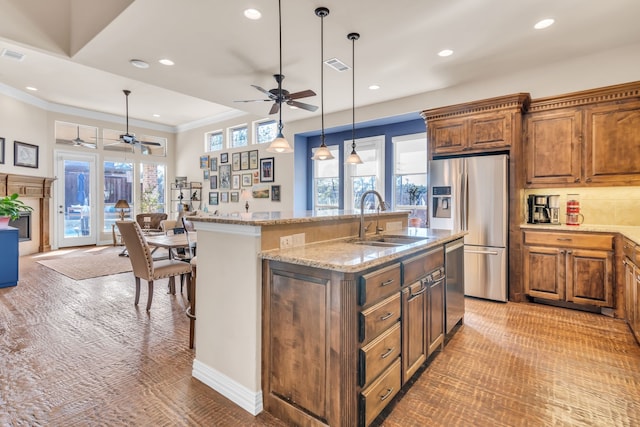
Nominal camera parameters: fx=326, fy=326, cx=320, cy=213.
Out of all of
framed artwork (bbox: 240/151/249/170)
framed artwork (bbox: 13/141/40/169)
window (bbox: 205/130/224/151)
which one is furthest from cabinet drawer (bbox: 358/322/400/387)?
framed artwork (bbox: 13/141/40/169)

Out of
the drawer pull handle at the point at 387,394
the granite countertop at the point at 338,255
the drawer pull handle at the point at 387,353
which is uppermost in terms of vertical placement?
the granite countertop at the point at 338,255

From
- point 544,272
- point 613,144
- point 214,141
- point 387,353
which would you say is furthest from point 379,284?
point 214,141

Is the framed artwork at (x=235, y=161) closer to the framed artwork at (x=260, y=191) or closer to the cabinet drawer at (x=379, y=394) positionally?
the framed artwork at (x=260, y=191)

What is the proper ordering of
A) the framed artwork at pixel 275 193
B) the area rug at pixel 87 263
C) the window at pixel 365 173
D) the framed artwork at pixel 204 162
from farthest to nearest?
the framed artwork at pixel 204 162 < the framed artwork at pixel 275 193 < the window at pixel 365 173 < the area rug at pixel 87 263

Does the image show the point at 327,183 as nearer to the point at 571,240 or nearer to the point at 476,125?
the point at 476,125

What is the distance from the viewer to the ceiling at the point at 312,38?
9.52ft

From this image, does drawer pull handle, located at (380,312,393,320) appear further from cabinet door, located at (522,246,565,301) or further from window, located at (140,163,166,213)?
window, located at (140,163,166,213)

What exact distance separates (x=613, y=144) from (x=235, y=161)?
721 cm

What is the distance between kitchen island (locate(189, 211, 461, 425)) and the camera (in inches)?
63.9

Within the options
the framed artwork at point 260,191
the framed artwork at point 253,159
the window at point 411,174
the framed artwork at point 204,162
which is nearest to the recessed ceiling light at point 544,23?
the window at point 411,174

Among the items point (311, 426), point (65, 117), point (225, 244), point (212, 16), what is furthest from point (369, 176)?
point (65, 117)

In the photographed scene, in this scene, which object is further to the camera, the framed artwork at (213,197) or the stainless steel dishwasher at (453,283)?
the framed artwork at (213,197)

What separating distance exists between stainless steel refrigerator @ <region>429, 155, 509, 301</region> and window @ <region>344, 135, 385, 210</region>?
1812 mm

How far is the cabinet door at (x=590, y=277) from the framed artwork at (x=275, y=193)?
524 cm
